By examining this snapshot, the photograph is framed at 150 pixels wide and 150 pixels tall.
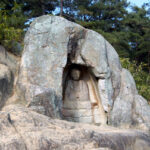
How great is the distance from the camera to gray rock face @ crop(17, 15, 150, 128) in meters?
5.51

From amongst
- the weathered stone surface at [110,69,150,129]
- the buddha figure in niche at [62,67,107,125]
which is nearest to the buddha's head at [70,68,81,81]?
the buddha figure in niche at [62,67,107,125]

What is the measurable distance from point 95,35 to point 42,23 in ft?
5.01

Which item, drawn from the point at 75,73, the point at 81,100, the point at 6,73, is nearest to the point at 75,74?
the point at 75,73

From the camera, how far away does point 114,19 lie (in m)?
17.8

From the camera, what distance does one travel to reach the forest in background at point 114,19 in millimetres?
13781

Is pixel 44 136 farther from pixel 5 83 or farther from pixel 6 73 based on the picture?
pixel 6 73

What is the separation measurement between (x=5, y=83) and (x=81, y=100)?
2.26 meters

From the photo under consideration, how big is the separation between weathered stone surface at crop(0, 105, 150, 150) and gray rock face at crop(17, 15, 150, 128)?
1153 mm

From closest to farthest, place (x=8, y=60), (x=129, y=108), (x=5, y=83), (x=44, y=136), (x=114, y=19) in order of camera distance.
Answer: (x=44, y=136), (x=5, y=83), (x=8, y=60), (x=129, y=108), (x=114, y=19)

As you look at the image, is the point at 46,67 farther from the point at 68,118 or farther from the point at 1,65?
the point at 68,118

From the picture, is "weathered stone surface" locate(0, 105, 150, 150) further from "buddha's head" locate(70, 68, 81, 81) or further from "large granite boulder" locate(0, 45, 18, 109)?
"buddha's head" locate(70, 68, 81, 81)

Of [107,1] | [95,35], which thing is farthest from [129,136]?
[107,1]

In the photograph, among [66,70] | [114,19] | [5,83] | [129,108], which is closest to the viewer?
[5,83]

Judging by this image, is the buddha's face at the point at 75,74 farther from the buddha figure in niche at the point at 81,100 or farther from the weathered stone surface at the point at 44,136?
the weathered stone surface at the point at 44,136
